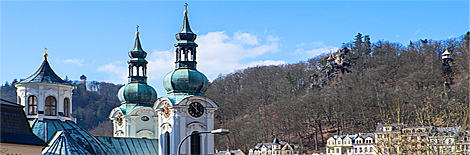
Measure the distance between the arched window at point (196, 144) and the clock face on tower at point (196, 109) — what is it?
1678 millimetres

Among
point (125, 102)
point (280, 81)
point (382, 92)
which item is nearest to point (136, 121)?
point (125, 102)

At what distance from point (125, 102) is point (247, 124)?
54.7 meters

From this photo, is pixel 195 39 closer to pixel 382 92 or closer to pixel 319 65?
pixel 382 92

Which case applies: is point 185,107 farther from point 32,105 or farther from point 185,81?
point 32,105

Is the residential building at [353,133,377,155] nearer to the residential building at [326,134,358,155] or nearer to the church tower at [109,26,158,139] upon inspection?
the residential building at [326,134,358,155]

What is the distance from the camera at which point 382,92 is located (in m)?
118

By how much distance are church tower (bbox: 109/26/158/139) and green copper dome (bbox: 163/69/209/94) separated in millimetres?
6837

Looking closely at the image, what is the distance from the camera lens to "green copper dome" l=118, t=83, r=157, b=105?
5934 cm

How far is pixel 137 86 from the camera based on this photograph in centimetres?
5956

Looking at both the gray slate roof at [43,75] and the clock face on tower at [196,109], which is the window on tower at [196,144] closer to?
the clock face on tower at [196,109]

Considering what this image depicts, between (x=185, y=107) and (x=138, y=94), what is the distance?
10.5m

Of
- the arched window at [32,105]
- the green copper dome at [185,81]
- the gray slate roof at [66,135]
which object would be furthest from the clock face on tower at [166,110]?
the arched window at [32,105]

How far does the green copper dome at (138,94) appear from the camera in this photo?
59344 millimetres

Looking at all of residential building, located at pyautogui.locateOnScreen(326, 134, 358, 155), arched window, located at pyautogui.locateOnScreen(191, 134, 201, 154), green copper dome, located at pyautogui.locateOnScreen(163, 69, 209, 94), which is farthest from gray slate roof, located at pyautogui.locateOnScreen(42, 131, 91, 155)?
residential building, located at pyautogui.locateOnScreen(326, 134, 358, 155)
